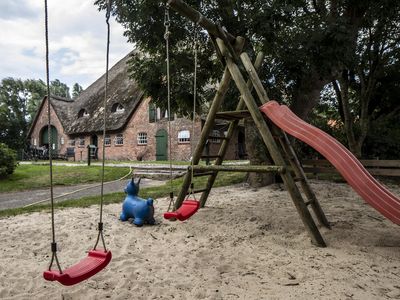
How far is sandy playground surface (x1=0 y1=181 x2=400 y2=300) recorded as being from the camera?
2.79 meters

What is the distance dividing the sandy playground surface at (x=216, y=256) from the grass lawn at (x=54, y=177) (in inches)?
233

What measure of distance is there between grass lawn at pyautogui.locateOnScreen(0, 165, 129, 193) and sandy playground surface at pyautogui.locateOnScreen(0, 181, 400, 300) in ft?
19.4

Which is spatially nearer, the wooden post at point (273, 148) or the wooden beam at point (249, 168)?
the wooden post at point (273, 148)

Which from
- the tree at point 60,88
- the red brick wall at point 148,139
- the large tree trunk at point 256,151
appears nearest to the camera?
the large tree trunk at point 256,151

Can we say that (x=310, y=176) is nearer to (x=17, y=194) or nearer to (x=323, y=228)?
(x=323, y=228)

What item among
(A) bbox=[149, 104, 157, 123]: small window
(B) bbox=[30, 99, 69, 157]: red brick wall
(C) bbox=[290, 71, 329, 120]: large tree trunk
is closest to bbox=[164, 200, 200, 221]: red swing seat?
(C) bbox=[290, 71, 329, 120]: large tree trunk

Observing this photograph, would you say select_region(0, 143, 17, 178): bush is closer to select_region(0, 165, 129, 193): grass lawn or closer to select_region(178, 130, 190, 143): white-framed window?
select_region(0, 165, 129, 193): grass lawn

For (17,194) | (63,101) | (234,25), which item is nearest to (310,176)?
(234,25)

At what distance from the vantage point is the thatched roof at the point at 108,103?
80.7 feet

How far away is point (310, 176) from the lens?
36.9 ft

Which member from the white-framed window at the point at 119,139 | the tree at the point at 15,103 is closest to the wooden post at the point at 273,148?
the white-framed window at the point at 119,139

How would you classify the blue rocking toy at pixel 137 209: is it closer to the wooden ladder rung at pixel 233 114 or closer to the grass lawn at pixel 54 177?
the wooden ladder rung at pixel 233 114

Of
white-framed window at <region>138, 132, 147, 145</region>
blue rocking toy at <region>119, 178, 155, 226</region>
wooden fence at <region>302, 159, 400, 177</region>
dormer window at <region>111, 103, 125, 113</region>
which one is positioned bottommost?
blue rocking toy at <region>119, 178, 155, 226</region>

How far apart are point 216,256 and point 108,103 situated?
24.7 meters
